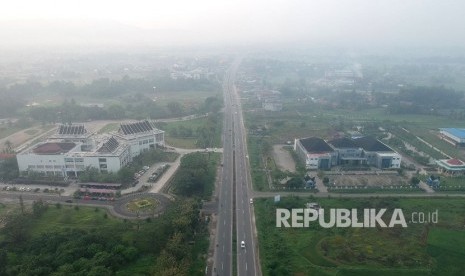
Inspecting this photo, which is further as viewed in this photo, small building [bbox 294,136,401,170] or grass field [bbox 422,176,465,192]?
small building [bbox 294,136,401,170]

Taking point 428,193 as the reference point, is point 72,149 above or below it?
above

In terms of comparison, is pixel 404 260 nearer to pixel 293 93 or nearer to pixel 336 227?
pixel 336 227

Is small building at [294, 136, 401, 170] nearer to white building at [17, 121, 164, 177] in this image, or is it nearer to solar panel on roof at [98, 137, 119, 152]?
white building at [17, 121, 164, 177]

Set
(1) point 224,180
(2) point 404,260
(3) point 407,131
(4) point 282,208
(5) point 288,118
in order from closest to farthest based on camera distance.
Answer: (2) point 404,260 → (4) point 282,208 → (1) point 224,180 → (3) point 407,131 → (5) point 288,118

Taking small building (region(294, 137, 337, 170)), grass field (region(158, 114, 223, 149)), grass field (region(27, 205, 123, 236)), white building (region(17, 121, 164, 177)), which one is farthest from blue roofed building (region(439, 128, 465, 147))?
grass field (region(27, 205, 123, 236))

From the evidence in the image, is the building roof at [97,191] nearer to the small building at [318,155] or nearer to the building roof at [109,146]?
the building roof at [109,146]

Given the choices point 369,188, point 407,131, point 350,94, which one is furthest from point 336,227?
point 350,94

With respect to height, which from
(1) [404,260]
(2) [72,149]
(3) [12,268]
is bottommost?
(1) [404,260]

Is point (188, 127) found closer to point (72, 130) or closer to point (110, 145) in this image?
point (72, 130)
